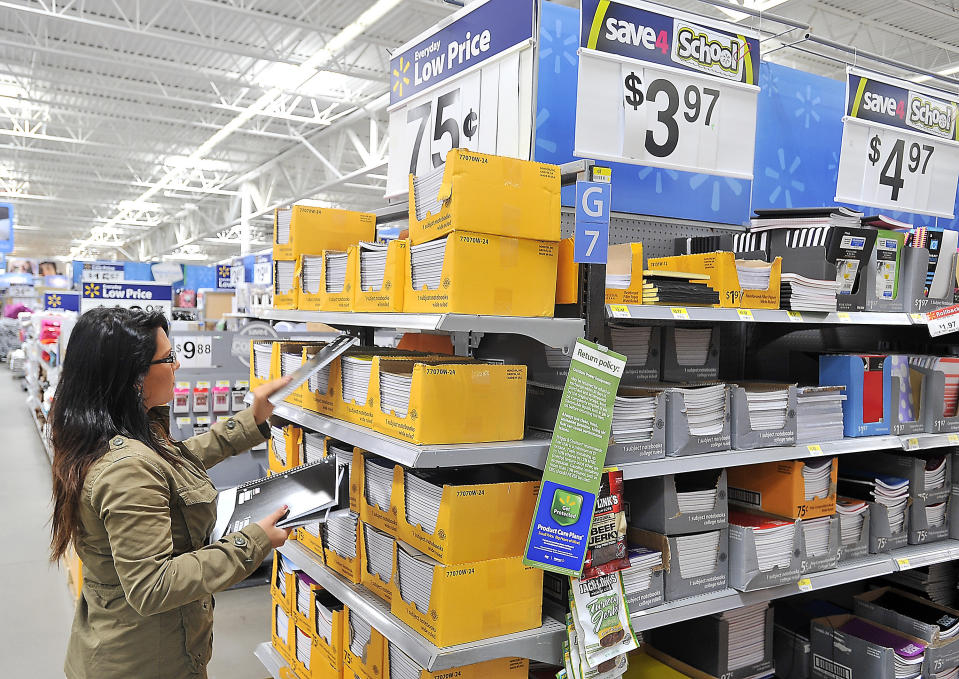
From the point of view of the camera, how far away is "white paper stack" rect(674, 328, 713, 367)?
2945mm

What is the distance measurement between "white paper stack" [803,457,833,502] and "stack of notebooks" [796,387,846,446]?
96mm

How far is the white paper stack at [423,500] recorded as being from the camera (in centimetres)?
209

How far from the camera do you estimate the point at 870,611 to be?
330 cm

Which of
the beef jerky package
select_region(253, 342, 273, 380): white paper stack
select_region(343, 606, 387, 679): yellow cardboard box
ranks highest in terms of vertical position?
select_region(253, 342, 273, 380): white paper stack

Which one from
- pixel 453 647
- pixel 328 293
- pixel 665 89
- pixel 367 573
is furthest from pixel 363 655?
pixel 665 89

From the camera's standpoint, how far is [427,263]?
2.13 meters

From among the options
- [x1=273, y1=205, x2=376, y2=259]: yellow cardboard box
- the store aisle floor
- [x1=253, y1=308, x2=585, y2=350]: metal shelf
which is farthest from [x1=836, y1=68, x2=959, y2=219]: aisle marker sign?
the store aisle floor

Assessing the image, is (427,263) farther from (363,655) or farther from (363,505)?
(363,655)

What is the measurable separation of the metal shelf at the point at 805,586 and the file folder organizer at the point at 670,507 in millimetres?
243

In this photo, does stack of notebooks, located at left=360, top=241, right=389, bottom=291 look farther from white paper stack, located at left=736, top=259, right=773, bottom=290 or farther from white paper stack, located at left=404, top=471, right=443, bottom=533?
white paper stack, located at left=736, top=259, right=773, bottom=290

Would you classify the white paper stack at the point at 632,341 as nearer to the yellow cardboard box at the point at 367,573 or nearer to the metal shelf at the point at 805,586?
the metal shelf at the point at 805,586

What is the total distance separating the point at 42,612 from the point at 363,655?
3.23 metres

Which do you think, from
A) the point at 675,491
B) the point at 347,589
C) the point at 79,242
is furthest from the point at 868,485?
the point at 79,242

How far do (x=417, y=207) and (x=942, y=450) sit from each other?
2.76 m
